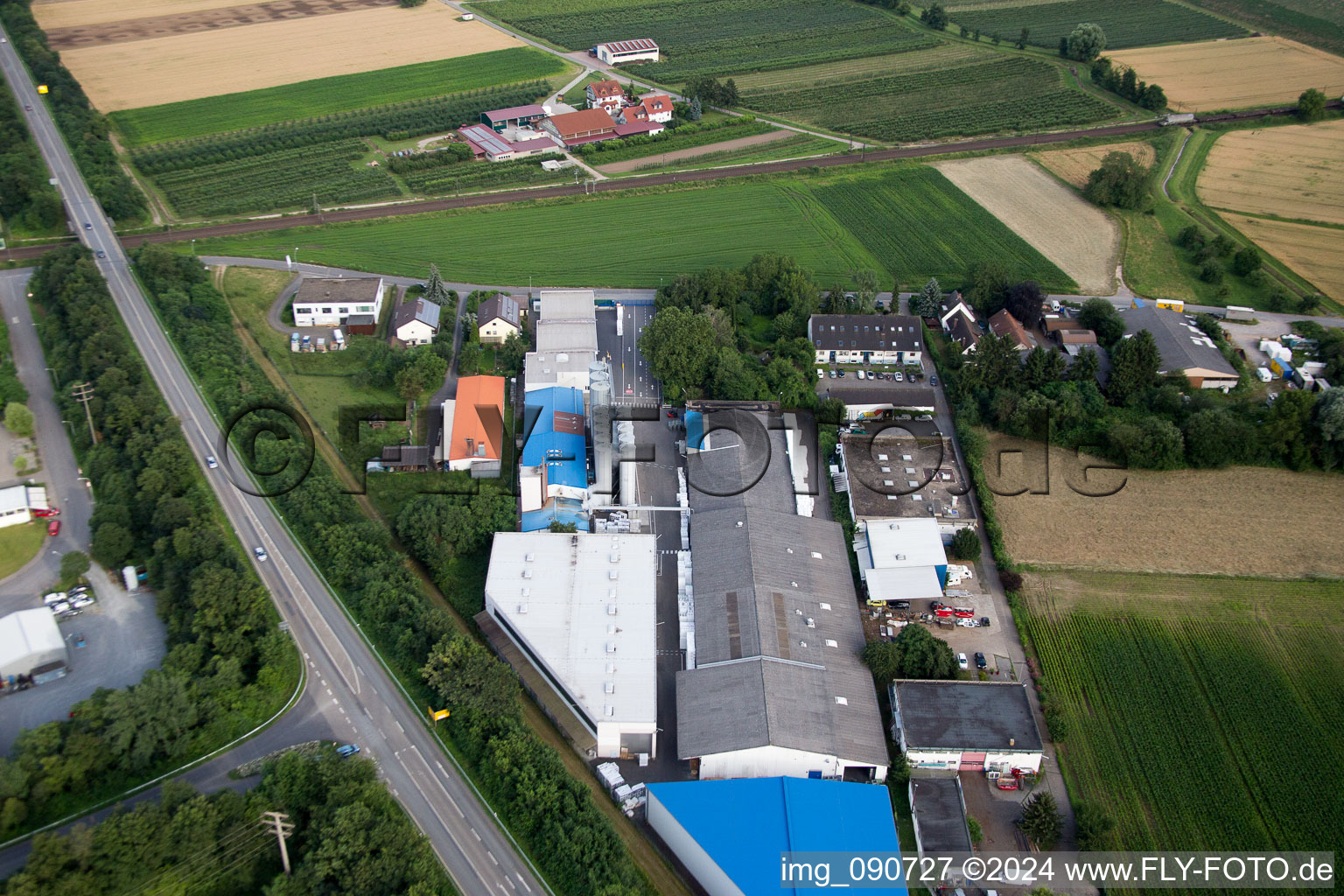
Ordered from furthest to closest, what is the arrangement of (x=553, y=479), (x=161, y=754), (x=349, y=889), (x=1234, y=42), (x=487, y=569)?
(x=1234, y=42) < (x=553, y=479) < (x=487, y=569) < (x=161, y=754) < (x=349, y=889)

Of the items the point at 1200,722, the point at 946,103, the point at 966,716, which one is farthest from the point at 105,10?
the point at 1200,722

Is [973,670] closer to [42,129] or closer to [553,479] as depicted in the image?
[553,479]

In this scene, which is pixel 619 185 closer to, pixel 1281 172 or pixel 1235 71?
pixel 1281 172

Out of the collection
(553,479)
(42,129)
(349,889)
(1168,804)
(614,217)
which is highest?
(42,129)

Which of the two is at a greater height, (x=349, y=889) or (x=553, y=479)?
(x=553, y=479)

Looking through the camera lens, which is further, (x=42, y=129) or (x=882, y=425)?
(x=42, y=129)

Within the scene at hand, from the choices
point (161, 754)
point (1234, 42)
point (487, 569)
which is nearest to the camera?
point (161, 754)

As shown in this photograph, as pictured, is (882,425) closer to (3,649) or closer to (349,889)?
(349,889)

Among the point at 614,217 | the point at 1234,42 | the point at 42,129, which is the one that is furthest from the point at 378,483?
the point at 1234,42
